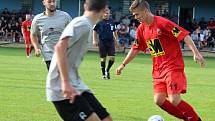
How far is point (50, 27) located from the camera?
1078 cm

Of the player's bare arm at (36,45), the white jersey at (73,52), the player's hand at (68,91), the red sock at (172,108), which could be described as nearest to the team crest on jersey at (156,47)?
the red sock at (172,108)

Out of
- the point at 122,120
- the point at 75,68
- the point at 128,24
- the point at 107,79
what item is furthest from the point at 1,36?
the point at 75,68

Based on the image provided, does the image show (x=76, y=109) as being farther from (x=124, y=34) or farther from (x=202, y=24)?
(x=202, y=24)

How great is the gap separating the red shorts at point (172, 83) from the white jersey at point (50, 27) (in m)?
2.64

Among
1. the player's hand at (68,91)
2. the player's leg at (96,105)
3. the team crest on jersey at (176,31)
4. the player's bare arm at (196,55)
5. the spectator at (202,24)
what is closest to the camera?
the player's hand at (68,91)

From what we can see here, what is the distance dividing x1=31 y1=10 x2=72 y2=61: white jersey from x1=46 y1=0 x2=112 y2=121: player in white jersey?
15.8 feet

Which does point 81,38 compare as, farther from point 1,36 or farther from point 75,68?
point 1,36

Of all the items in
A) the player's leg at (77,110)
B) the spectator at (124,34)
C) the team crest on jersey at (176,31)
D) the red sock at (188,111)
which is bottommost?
the spectator at (124,34)

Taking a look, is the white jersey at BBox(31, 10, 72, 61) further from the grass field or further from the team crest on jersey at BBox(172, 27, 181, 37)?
the team crest on jersey at BBox(172, 27, 181, 37)

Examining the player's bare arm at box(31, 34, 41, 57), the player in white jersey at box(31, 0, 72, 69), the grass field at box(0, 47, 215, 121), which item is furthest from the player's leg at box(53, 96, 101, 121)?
the player's bare arm at box(31, 34, 41, 57)

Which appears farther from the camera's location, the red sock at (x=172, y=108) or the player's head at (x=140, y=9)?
the red sock at (x=172, y=108)

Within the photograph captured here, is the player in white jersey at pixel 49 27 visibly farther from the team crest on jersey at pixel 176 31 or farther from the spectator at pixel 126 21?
the spectator at pixel 126 21

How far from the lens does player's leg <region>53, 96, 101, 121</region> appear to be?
5859mm

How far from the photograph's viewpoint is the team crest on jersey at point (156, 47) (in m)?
8.74
